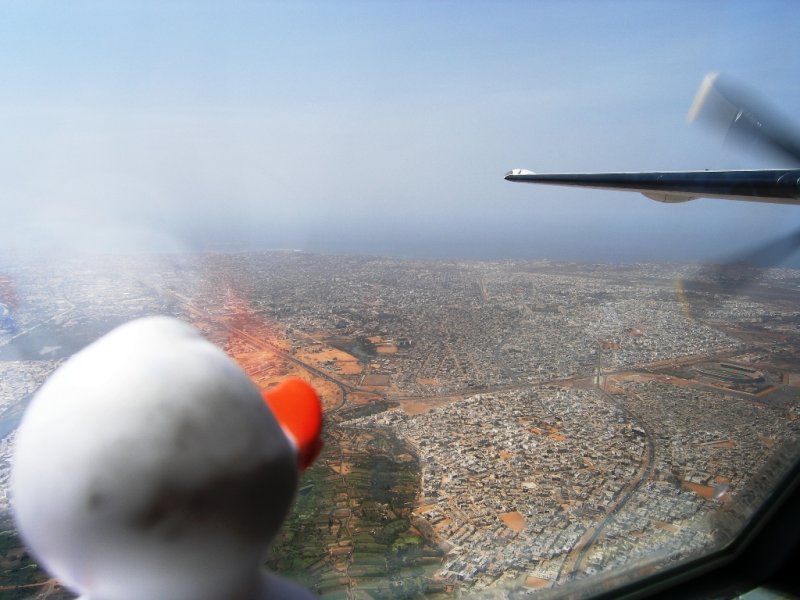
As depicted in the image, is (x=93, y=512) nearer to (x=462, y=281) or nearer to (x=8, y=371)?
(x=8, y=371)

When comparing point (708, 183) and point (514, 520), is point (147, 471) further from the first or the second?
point (514, 520)

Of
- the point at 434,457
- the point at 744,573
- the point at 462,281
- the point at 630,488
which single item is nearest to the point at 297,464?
the point at 744,573

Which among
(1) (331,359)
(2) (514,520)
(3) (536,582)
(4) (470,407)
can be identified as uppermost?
(3) (536,582)

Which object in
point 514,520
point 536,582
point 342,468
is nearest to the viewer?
point 536,582

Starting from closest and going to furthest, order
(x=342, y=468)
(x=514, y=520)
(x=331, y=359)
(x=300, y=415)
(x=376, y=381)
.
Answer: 1. (x=300, y=415)
2. (x=342, y=468)
3. (x=514, y=520)
4. (x=331, y=359)
5. (x=376, y=381)

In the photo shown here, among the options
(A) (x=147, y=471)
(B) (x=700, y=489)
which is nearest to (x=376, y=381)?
(B) (x=700, y=489)

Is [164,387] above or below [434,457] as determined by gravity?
above

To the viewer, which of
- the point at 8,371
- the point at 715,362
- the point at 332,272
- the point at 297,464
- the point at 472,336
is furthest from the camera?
the point at 332,272
